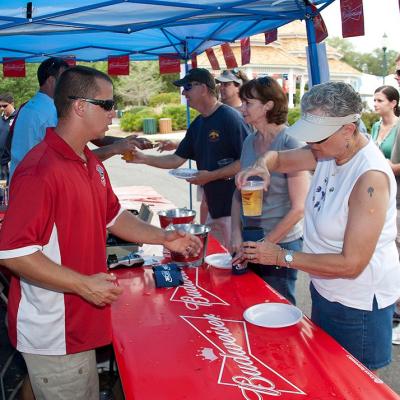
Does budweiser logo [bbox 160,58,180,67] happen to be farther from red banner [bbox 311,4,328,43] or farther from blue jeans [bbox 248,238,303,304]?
blue jeans [bbox 248,238,303,304]

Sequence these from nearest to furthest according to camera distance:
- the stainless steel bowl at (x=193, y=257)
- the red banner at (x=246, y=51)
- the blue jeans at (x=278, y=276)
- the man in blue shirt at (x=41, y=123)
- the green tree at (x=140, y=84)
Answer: the stainless steel bowl at (x=193, y=257)
the blue jeans at (x=278, y=276)
the man in blue shirt at (x=41, y=123)
the red banner at (x=246, y=51)
the green tree at (x=140, y=84)

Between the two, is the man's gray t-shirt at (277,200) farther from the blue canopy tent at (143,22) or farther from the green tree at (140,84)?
the green tree at (140,84)

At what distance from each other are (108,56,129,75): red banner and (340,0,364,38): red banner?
17.2 ft

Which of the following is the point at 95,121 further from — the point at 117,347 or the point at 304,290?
the point at 304,290

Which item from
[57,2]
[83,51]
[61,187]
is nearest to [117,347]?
[61,187]

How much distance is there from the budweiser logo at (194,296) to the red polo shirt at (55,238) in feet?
1.48

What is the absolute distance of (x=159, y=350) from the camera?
180cm

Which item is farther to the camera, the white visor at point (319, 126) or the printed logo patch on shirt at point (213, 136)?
the printed logo patch on shirt at point (213, 136)

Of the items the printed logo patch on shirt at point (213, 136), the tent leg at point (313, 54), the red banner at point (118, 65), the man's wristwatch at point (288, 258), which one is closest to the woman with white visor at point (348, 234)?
the man's wristwatch at point (288, 258)

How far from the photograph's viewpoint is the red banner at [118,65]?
8375 mm

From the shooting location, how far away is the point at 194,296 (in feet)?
7.65

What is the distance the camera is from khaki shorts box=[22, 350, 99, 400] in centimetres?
188

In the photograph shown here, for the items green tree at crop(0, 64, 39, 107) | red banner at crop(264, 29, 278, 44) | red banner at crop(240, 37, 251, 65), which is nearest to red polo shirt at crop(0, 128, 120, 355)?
red banner at crop(264, 29, 278, 44)

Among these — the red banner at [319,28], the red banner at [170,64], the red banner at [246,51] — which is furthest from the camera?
the red banner at [170,64]
